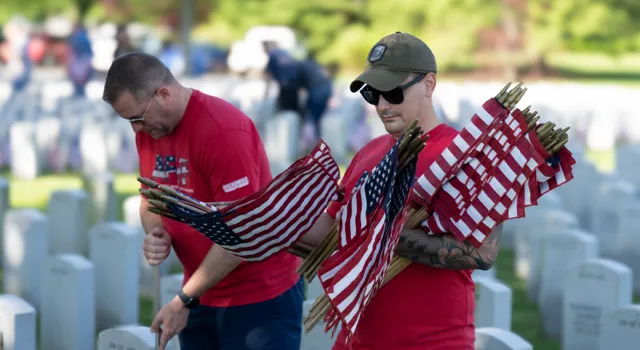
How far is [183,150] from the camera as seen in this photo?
164 inches

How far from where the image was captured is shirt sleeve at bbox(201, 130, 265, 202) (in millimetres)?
4039

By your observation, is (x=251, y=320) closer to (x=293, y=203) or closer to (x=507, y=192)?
(x=293, y=203)

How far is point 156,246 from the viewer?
4191mm

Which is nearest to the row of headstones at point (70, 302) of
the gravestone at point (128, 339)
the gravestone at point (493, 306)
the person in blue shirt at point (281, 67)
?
the gravestone at point (128, 339)

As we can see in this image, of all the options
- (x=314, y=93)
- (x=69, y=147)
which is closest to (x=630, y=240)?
(x=314, y=93)

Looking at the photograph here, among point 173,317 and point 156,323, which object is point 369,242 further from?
point 156,323

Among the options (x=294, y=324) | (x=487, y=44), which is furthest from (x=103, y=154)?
(x=487, y=44)

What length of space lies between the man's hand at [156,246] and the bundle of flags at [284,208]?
1.83ft

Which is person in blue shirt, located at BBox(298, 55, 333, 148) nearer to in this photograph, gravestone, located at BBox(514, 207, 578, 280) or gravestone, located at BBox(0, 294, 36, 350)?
gravestone, located at BBox(514, 207, 578, 280)

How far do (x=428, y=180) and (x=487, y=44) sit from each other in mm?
43291

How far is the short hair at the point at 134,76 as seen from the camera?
404 cm

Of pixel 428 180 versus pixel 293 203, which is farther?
pixel 293 203

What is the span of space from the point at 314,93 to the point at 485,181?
14.1 m

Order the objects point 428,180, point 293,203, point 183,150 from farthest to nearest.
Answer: point 183,150
point 293,203
point 428,180
